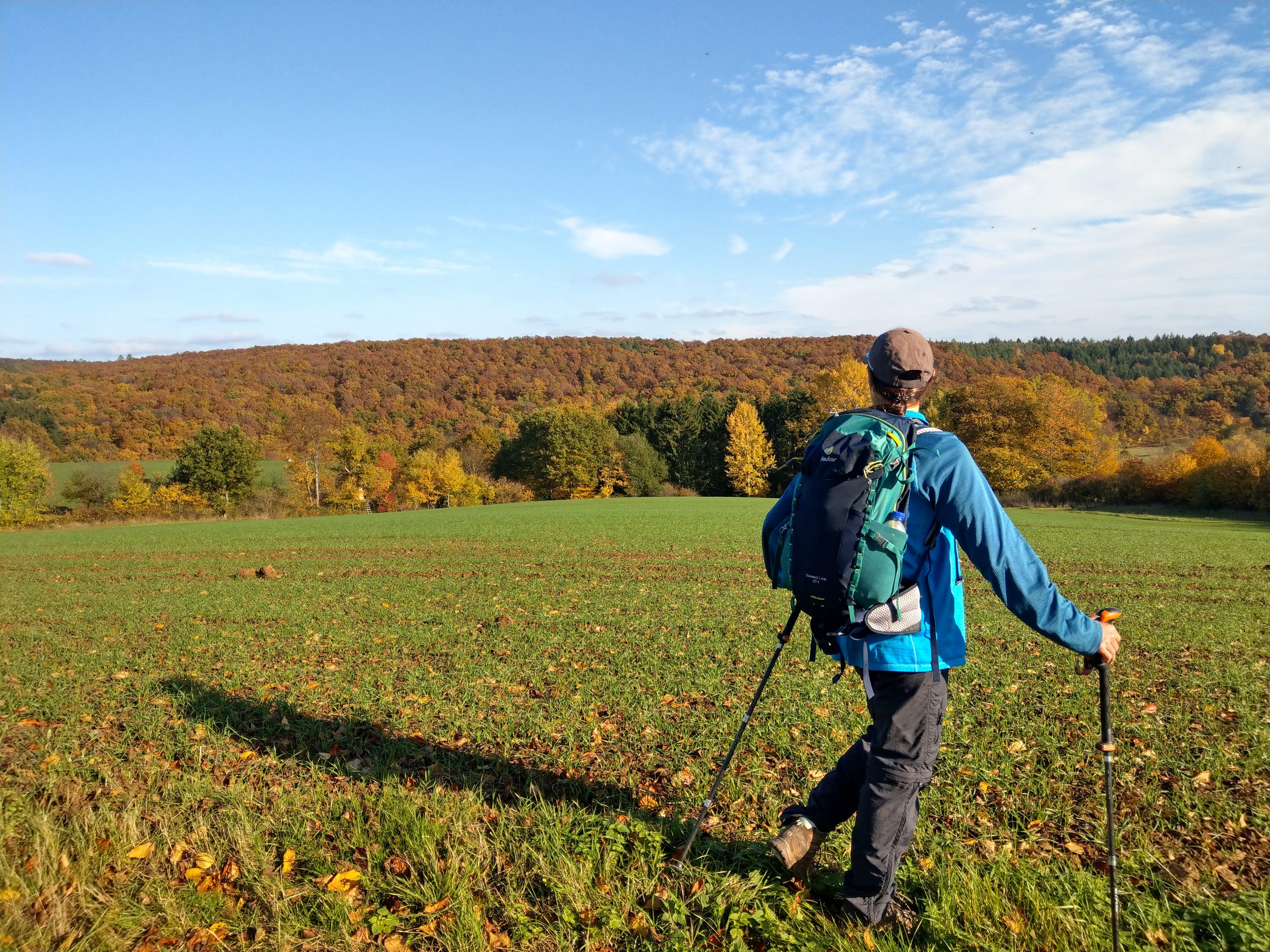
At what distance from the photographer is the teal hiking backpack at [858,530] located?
2680 mm

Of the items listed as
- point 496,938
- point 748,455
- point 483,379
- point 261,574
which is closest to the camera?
point 496,938

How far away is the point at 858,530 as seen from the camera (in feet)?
8.77

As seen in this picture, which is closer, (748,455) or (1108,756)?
(1108,756)

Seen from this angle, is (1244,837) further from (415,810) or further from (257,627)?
(257,627)

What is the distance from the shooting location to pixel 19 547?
30234mm

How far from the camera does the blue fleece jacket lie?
2719mm

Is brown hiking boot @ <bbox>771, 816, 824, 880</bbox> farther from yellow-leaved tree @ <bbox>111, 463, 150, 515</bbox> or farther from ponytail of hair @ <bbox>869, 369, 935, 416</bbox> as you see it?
yellow-leaved tree @ <bbox>111, 463, 150, 515</bbox>

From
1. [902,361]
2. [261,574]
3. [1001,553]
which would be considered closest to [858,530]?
[1001,553]

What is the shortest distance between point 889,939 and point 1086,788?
2575 mm

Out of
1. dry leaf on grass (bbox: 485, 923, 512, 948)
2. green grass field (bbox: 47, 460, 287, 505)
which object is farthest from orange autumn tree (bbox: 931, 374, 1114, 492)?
green grass field (bbox: 47, 460, 287, 505)

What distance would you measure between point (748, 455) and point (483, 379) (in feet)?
146

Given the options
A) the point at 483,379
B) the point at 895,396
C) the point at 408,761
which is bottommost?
the point at 408,761

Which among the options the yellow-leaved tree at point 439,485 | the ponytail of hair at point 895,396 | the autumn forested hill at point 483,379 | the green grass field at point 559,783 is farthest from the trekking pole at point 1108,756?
the autumn forested hill at point 483,379

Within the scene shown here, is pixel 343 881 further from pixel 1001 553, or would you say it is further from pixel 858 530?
pixel 1001 553
